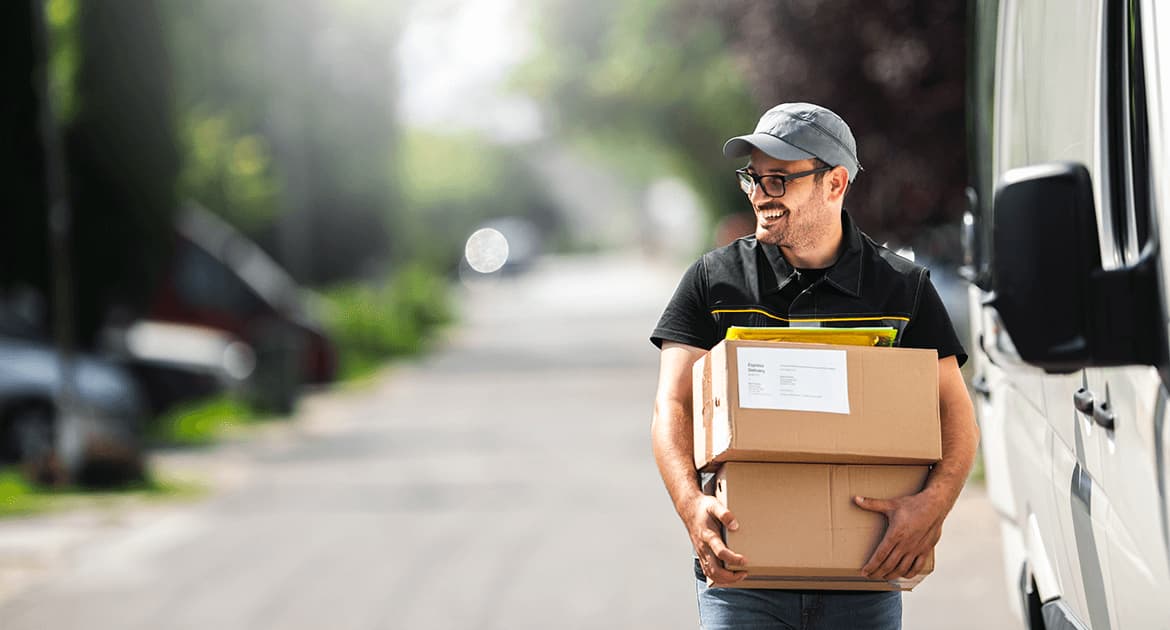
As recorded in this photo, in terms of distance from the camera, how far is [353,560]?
977 centimetres

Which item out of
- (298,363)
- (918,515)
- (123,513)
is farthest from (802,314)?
(298,363)

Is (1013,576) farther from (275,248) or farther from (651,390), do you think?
(275,248)

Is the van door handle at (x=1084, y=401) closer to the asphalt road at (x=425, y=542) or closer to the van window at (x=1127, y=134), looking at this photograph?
the van window at (x=1127, y=134)

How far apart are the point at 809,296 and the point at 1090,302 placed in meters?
0.81

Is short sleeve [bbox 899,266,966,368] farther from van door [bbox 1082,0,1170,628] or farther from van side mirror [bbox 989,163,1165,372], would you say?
van side mirror [bbox 989,163,1165,372]

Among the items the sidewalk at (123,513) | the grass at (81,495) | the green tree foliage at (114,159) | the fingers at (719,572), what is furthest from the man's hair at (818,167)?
the green tree foliage at (114,159)

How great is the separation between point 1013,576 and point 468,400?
594 inches

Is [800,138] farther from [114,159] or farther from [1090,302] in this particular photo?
[114,159]

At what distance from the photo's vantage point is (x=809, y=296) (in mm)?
3479

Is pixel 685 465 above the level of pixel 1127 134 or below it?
below

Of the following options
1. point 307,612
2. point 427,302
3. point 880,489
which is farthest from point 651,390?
point 880,489

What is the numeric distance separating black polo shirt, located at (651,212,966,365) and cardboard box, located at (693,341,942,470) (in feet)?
0.65

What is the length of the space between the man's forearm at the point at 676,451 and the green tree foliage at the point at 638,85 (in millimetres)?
24397

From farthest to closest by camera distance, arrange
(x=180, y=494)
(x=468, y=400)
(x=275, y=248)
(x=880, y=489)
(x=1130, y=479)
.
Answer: (x=275, y=248) → (x=468, y=400) → (x=180, y=494) → (x=880, y=489) → (x=1130, y=479)
